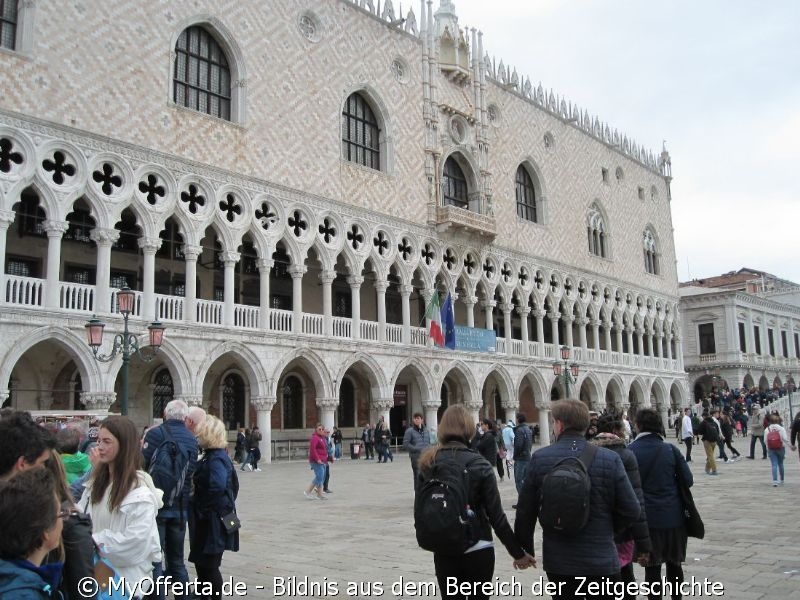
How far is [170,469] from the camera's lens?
4.46m

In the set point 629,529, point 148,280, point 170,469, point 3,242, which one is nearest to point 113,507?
point 170,469

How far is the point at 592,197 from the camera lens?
33656mm

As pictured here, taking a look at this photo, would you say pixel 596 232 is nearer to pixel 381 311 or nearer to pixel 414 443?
pixel 381 311

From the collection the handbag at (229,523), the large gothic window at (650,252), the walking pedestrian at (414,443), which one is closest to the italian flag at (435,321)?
the walking pedestrian at (414,443)

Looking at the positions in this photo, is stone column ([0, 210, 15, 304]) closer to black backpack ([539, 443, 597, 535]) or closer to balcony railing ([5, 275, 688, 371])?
balcony railing ([5, 275, 688, 371])

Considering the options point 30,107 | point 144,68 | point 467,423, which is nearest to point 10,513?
point 467,423

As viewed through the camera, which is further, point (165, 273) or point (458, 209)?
point (458, 209)

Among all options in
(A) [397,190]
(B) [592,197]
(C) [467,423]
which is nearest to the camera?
(C) [467,423]

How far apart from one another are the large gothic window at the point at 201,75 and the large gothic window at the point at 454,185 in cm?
882

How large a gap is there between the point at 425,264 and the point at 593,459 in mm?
21159

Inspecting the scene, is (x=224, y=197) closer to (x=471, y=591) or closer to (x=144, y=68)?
(x=144, y=68)

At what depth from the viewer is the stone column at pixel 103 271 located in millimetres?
16344

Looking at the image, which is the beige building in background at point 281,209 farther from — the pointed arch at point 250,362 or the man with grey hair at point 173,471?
the man with grey hair at point 173,471

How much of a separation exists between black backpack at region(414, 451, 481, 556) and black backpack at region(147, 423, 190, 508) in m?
1.63
